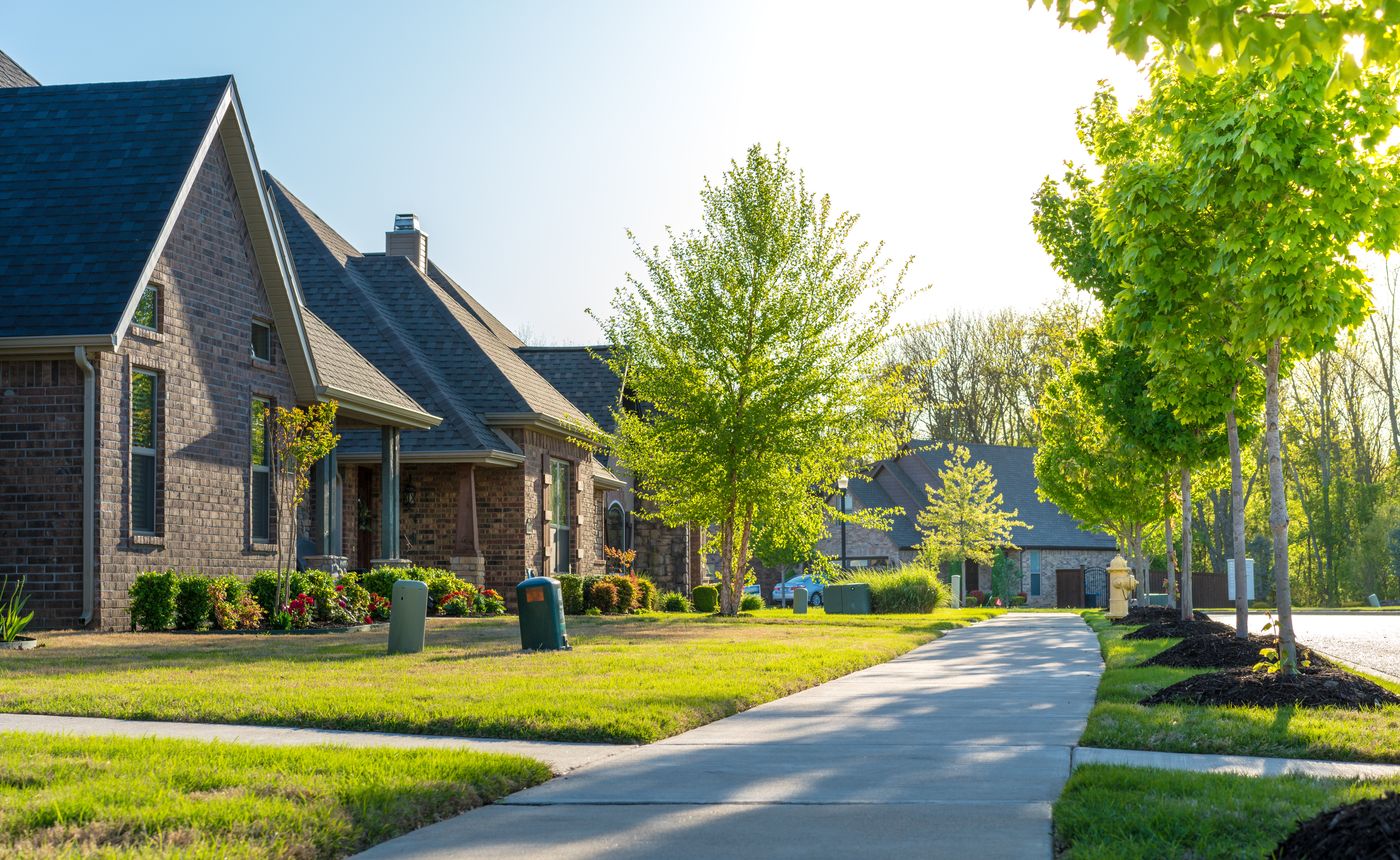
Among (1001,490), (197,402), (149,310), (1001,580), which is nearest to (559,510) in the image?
(197,402)

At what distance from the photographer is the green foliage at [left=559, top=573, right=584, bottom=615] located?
3122cm

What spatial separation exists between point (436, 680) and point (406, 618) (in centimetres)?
366

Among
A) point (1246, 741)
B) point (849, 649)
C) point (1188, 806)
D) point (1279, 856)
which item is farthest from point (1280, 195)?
point (849, 649)

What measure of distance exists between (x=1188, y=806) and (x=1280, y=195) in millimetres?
6393

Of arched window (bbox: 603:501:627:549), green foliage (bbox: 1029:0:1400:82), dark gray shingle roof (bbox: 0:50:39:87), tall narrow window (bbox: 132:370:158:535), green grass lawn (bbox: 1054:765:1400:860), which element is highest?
dark gray shingle roof (bbox: 0:50:39:87)

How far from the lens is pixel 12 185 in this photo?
64.8 feet

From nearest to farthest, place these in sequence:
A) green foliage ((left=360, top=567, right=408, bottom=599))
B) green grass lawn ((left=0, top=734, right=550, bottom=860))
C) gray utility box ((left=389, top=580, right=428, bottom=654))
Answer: green grass lawn ((left=0, top=734, right=550, bottom=860))
gray utility box ((left=389, top=580, right=428, bottom=654))
green foliage ((left=360, top=567, right=408, bottom=599))

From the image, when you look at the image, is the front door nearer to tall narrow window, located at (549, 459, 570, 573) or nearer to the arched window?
the arched window

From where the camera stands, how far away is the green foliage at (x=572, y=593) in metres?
31.2

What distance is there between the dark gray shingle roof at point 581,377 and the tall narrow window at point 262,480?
17018mm

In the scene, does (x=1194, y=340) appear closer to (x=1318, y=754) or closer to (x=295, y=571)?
(x=1318, y=754)

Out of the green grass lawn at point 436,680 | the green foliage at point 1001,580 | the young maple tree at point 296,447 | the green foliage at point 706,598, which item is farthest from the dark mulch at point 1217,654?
the green foliage at point 1001,580

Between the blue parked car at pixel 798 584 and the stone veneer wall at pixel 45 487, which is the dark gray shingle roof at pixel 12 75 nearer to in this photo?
the stone veneer wall at pixel 45 487

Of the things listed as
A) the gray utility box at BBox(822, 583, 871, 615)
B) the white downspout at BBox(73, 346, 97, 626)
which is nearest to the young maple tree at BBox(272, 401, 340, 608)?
the white downspout at BBox(73, 346, 97, 626)
